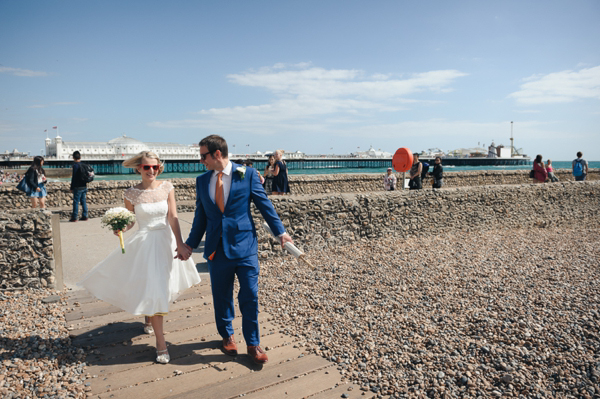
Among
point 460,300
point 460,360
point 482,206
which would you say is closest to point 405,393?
point 460,360

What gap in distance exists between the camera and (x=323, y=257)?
21.8ft

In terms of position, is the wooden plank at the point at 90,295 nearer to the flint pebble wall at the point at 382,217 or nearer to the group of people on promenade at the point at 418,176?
the flint pebble wall at the point at 382,217

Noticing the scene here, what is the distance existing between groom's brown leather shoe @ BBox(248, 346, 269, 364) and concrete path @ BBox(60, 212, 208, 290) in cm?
292

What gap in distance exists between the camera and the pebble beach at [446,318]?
295cm

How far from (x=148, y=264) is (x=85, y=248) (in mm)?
4992

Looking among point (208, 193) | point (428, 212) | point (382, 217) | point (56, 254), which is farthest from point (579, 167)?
point (56, 254)

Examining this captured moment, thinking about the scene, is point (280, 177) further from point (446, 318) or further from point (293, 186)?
point (293, 186)

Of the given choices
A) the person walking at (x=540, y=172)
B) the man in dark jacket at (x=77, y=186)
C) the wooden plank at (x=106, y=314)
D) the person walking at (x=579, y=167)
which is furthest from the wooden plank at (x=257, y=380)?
the person walking at (x=579, y=167)

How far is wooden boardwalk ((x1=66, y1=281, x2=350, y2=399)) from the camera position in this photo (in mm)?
2832

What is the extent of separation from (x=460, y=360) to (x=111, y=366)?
2.87 metres

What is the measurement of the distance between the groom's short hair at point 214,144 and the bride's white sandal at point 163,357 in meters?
1.71

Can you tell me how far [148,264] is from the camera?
3166 millimetres

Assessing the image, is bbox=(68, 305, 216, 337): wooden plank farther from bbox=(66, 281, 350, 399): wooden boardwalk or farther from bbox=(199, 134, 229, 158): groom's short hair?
bbox=(199, 134, 229, 158): groom's short hair

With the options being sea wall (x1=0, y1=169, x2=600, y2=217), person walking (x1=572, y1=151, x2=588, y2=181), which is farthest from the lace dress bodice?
person walking (x1=572, y1=151, x2=588, y2=181)
